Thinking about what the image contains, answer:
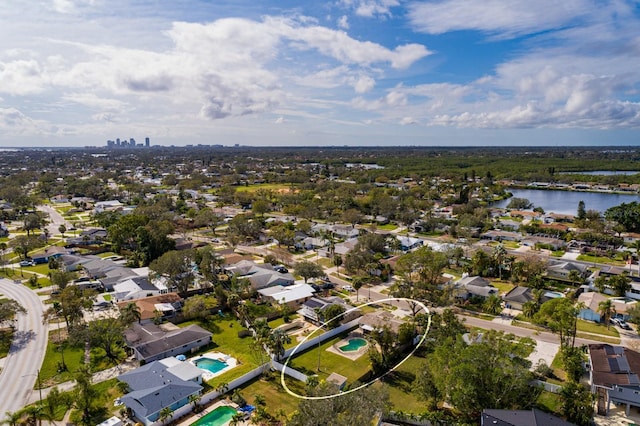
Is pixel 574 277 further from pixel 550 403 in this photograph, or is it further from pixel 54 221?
pixel 54 221

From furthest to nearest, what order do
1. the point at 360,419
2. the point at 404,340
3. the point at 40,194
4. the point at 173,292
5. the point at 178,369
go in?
the point at 40,194
the point at 173,292
the point at 404,340
the point at 178,369
the point at 360,419

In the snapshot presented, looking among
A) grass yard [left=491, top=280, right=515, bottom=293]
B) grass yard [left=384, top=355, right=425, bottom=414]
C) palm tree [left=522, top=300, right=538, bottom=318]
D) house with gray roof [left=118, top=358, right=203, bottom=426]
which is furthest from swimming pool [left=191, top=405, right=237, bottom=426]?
grass yard [left=491, top=280, right=515, bottom=293]

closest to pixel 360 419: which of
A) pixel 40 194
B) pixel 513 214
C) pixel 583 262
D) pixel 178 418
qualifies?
pixel 178 418

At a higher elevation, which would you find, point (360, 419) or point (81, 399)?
point (360, 419)

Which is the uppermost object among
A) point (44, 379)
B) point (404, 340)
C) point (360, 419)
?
point (360, 419)

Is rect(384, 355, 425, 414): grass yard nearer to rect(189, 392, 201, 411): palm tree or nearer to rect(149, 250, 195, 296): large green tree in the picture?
rect(189, 392, 201, 411): palm tree

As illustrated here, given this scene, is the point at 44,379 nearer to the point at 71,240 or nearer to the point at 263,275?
the point at 263,275

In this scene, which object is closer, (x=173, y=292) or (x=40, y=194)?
(x=173, y=292)
